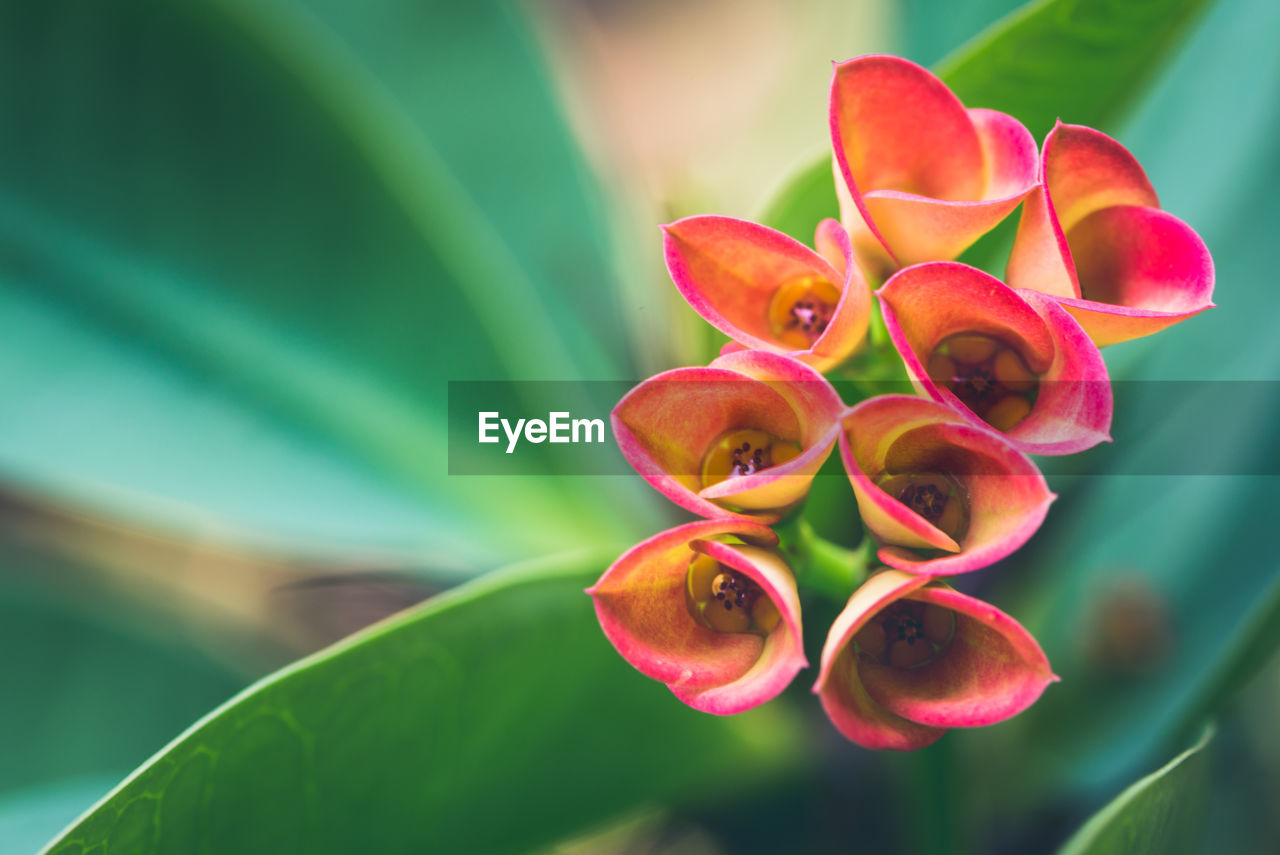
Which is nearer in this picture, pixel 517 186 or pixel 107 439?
pixel 107 439

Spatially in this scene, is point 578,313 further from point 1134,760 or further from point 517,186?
point 1134,760

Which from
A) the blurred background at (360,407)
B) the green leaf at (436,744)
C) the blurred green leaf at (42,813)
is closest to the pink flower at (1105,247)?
the green leaf at (436,744)

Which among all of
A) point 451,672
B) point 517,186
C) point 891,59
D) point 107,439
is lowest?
point 451,672

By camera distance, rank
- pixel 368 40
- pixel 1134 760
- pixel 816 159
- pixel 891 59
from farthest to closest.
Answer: pixel 368 40 < pixel 1134 760 < pixel 816 159 < pixel 891 59

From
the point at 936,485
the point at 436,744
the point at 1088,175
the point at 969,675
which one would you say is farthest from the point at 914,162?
the point at 436,744

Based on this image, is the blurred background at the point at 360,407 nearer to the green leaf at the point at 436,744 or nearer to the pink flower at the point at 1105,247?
the green leaf at the point at 436,744

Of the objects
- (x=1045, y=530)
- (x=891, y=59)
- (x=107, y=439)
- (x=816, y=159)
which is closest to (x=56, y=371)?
(x=107, y=439)

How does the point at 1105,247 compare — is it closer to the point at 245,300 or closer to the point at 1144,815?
the point at 1144,815
